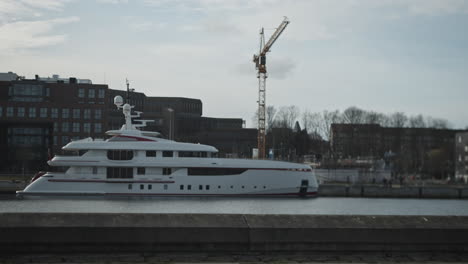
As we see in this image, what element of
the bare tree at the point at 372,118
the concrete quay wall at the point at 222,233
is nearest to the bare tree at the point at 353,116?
the bare tree at the point at 372,118

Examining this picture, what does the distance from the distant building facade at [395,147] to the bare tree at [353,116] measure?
2394 mm

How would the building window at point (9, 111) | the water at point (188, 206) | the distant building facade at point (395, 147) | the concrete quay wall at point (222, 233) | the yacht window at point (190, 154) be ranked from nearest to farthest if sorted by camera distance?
the concrete quay wall at point (222, 233), the water at point (188, 206), the yacht window at point (190, 154), the building window at point (9, 111), the distant building facade at point (395, 147)

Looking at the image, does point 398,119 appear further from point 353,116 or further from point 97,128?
point 97,128

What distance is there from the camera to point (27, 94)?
78.4 m

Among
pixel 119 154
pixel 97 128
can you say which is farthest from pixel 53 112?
pixel 119 154

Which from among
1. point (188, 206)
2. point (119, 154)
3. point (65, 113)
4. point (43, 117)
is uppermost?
point (65, 113)

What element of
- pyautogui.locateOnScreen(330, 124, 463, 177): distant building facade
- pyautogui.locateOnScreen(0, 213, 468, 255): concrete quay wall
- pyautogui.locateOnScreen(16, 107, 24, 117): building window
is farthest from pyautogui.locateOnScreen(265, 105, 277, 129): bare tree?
pyautogui.locateOnScreen(0, 213, 468, 255): concrete quay wall

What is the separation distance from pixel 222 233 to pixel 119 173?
34.5 meters

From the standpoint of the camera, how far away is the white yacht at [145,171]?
1684 inches

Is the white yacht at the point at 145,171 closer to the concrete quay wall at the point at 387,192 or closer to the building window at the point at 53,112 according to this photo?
the concrete quay wall at the point at 387,192

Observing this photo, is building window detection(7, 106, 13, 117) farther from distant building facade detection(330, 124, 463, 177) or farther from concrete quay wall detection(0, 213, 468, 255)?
concrete quay wall detection(0, 213, 468, 255)

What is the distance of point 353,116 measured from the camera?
113m

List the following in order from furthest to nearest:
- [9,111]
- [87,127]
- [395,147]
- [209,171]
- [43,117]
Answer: [395,147]
[43,117]
[87,127]
[9,111]
[209,171]

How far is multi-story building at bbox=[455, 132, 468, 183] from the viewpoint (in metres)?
103
